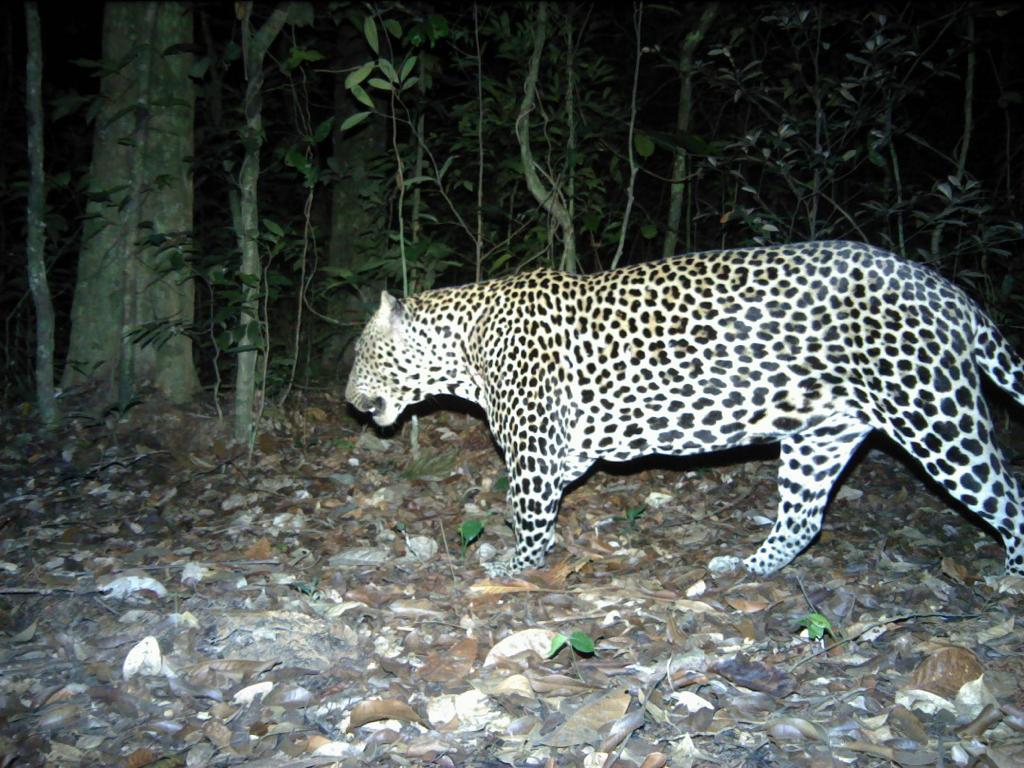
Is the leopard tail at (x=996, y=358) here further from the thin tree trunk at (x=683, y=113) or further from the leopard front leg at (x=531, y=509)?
the thin tree trunk at (x=683, y=113)

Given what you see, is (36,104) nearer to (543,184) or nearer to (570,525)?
(543,184)

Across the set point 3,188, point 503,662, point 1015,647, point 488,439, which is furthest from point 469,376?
point 3,188

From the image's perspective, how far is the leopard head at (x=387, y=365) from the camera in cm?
604

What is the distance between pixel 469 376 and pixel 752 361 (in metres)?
1.91

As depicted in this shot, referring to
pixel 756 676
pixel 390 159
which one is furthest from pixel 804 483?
pixel 390 159

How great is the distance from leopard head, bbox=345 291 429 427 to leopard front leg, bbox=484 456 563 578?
3.92ft

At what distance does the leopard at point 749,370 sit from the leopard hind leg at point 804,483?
0.01 meters

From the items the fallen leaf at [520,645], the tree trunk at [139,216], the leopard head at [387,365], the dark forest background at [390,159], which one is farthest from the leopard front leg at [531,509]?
the tree trunk at [139,216]

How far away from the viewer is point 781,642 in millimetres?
4309

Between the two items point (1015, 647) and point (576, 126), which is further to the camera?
point (576, 126)

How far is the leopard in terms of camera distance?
15.5 ft

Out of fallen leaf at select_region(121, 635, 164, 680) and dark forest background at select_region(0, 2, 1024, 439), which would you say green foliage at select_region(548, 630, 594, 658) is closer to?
fallen leaf at select_region(121, 635, 164, 680)

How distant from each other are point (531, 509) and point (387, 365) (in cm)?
160

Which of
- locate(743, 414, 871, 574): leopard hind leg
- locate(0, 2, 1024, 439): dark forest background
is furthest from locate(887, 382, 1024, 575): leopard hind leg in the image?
locate(0, 2, 1024, 439): dark forest background
